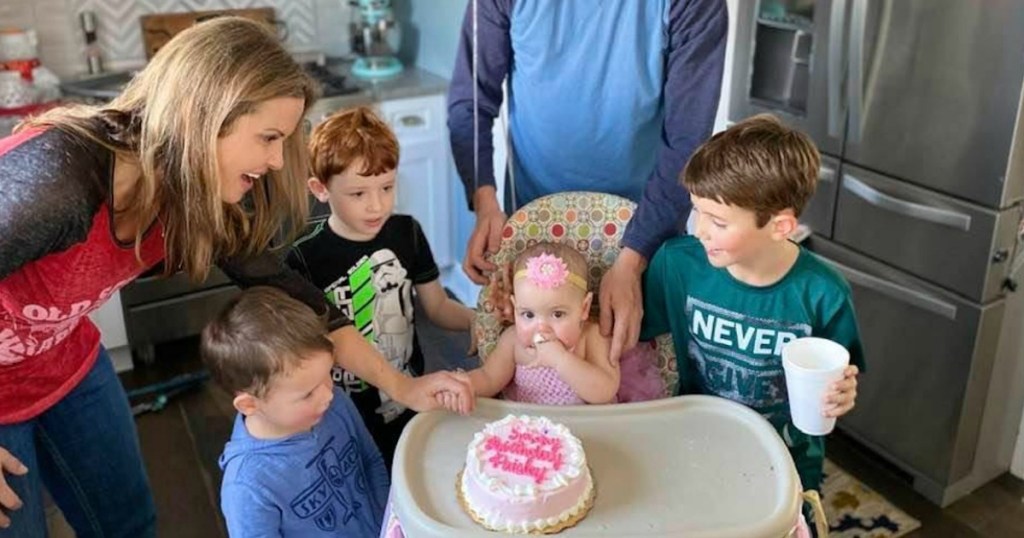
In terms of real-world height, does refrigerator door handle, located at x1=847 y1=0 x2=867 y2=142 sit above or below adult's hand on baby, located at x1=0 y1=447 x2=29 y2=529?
above

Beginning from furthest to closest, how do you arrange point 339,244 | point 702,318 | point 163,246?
point 339,244
point 702,318
point 163,246

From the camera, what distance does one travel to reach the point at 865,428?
2.75 metres

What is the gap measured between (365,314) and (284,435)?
332mm

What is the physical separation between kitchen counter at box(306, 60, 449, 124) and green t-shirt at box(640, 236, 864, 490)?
1.84 metres

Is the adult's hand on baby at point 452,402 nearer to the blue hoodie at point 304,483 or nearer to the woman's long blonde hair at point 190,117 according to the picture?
the blue hoodie at point 304,483

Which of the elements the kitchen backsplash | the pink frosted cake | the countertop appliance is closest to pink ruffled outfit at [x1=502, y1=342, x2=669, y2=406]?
the pink frosted cake

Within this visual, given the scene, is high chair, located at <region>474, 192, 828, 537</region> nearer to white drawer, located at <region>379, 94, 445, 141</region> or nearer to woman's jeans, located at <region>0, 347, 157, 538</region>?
woman's jeans, located at <region>0, 347, 157, 538</region>

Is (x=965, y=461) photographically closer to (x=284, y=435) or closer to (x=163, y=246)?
(x=284, y=435)

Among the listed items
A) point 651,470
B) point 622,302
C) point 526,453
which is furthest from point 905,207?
point 526,453

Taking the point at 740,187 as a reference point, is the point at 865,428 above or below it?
below

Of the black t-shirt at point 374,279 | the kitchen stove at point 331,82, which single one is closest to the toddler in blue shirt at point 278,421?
the black t-shirt at point 374,279

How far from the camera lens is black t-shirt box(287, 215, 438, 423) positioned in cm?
172

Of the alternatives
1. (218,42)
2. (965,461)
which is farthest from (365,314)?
(965,461)

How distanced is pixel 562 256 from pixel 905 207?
1.27 meters
